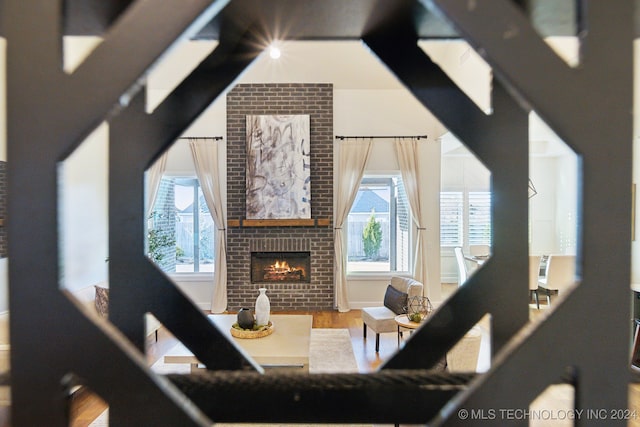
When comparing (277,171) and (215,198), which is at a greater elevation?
(277,171)

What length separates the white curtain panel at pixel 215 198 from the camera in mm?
5742

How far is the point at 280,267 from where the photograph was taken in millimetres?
5848

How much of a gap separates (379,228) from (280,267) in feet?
5.83

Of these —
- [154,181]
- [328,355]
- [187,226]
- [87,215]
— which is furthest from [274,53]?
[328,355]

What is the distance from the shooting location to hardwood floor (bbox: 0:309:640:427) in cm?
284

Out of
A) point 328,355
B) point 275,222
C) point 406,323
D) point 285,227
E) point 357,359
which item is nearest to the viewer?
point 406,323

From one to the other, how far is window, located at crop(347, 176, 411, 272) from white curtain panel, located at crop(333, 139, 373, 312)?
247 millimetres

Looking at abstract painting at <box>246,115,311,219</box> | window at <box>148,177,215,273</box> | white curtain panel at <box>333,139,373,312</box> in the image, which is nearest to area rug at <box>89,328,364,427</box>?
white curtain panel at <box>333,139,373,312</box>

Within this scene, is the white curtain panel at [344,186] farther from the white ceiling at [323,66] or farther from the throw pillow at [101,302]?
the throw pillow at [101,302]

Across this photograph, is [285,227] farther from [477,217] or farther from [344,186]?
[477,217]

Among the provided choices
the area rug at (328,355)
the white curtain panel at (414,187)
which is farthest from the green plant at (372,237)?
the area rug at (328,355)

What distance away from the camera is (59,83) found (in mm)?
437

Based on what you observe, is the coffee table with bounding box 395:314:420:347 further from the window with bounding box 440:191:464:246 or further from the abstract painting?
the window with bounding box 440:191:464:246

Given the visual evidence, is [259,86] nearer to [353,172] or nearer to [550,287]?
[353,172]
